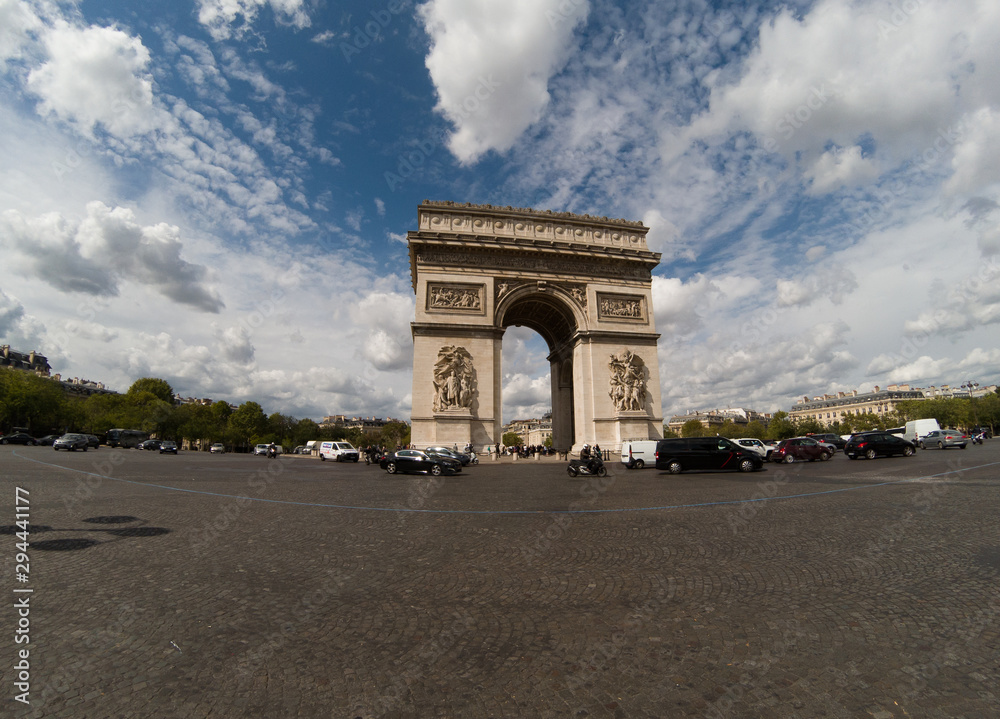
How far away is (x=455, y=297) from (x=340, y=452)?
45.4 feet

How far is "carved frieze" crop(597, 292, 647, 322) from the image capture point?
29359 millimetres

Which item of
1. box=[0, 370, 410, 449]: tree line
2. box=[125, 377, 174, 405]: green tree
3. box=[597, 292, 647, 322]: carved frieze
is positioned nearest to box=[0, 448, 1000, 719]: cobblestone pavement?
box=[597, 292, 647, 322]: carved frieze

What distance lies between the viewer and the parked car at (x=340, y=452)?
1208 inches

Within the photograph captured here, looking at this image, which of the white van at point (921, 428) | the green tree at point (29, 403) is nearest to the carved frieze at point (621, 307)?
the white van at point (921, 428)

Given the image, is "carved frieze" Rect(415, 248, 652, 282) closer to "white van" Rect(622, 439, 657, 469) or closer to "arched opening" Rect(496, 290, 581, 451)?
"arched opening" Rect(496, 290, 581, 451)

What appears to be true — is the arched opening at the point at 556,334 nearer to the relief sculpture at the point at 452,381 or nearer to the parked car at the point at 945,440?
the relief sculpture at the point at 452,381

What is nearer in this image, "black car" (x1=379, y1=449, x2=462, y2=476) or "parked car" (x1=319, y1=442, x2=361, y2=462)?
"black car" (x1=379, y1=449, x2=462, y2=476)

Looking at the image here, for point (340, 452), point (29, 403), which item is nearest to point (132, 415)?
point (29, 403)

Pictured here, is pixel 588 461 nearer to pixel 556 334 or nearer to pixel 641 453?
pixel 641 453

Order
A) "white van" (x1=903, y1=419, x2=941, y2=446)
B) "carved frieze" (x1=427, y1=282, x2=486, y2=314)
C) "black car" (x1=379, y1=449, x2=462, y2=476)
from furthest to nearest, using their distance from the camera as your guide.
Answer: "white van" (x1=903, y1=419, x2=941, y2=446) < "carved frieze" (x1=427, y1=282, x2=486, y2=314) < "black car" (x1=379, y1=449, x2=462, y2=476)

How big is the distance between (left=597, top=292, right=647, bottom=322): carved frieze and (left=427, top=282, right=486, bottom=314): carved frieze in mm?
8007

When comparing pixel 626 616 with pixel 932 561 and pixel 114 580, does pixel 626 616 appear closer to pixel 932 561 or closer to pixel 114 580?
pixel 932 561

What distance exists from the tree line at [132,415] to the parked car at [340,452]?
863 cm

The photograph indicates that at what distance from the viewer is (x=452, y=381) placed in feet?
84.8
